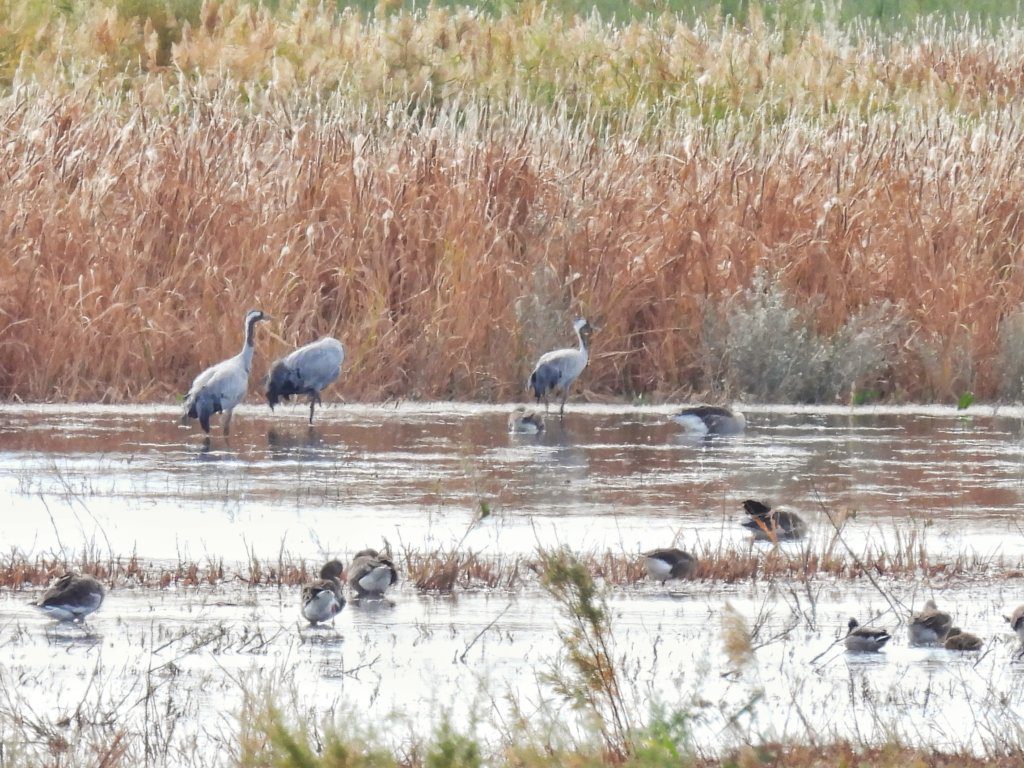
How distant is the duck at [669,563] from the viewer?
26.7 ft

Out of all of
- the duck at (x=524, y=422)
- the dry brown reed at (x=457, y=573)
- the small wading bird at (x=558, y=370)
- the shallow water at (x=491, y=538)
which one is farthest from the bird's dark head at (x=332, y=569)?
the small wading bird at (x=558, y=370)

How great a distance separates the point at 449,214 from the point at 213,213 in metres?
1.81

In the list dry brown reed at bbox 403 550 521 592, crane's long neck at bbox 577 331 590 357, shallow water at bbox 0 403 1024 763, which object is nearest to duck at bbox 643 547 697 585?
shallow water at bbox 0 403 1024 763

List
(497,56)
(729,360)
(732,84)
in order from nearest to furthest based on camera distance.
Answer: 1. (729,360)
2. (732,84)
3. (497,56)

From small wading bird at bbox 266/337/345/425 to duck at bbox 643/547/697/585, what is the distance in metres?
5.32

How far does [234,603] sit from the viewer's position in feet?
25.6

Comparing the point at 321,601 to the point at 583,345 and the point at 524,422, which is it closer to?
the point at 524,422

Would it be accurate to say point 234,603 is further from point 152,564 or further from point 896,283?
point 896,283

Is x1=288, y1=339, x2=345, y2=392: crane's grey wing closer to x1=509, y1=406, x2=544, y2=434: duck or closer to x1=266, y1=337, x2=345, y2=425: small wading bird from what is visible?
x1=266, y1=337, x2=345, y2=425: small wading bird

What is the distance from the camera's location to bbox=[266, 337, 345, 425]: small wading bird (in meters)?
13.1

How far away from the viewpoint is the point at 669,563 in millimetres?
8141

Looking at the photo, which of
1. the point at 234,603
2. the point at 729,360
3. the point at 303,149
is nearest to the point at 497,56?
the point at 303,149

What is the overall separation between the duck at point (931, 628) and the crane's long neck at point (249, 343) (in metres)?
6.68

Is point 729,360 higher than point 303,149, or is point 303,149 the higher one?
point 303,149
